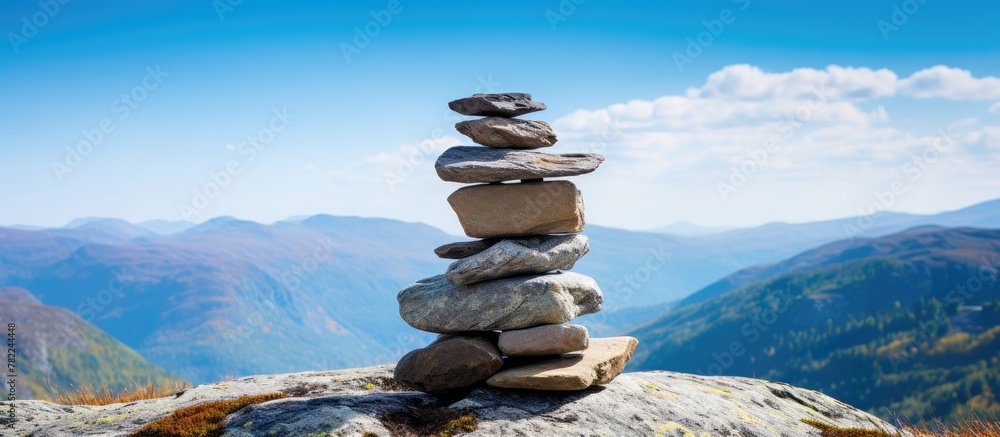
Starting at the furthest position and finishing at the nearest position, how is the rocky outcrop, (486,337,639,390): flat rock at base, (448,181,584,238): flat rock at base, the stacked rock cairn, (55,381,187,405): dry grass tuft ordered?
(55,381,187,405): dry grass tuft, (448,181,584,238): flat rock at base, the stacked rock cairn, (486,337,639,390): flat rock at base, the rocky outcrop

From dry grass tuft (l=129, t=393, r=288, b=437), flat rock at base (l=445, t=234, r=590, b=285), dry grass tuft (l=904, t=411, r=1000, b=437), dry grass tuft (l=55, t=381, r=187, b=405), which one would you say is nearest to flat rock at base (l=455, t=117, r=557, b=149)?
flat rock at base (l=445, t=234, r=590, b=285)

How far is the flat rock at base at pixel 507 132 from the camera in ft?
59.8

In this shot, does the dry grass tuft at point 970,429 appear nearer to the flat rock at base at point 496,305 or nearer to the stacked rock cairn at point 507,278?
the stacked rock cairn at point 507,278

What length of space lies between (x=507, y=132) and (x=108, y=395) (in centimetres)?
1806

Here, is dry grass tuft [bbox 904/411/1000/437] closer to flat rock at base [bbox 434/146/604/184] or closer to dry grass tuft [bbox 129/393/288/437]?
flat rock at base [bbox 434/146/604/184]

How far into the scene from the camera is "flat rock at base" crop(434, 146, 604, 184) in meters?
17.6

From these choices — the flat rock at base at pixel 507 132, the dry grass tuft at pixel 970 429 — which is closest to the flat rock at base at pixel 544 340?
the flat rock at base at pixel 507 132

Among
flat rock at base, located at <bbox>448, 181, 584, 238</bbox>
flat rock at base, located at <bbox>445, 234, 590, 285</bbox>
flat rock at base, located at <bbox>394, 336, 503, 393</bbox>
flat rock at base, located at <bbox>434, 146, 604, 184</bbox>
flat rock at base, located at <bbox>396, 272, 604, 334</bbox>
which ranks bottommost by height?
flat rock at base, located at <bbox>394, 336, 503, 393</bbox>

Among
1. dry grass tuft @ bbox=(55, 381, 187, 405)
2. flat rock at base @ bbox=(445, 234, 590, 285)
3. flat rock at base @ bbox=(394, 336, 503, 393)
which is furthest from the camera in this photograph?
dry grass tuft @ bbox=(55, 381, 187, 405)

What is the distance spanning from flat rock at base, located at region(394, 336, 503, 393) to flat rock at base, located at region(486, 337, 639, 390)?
16.9 inches

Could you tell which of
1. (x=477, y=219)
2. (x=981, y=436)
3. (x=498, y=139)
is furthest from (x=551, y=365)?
(x=981, y=436)

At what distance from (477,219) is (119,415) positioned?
35.5 feet

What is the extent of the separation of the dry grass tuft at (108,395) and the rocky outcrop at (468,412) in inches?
90.4

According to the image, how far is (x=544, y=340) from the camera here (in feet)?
56.3
